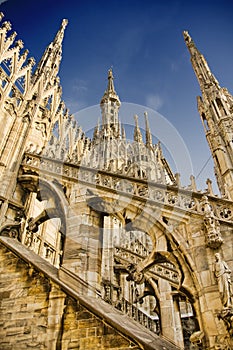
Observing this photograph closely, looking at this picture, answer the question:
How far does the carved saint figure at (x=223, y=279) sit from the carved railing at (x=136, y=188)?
1.21 meters

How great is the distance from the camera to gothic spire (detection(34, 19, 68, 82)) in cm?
1496

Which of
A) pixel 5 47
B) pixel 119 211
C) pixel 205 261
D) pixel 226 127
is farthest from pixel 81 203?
pixel 5 47

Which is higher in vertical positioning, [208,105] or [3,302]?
[208,105]

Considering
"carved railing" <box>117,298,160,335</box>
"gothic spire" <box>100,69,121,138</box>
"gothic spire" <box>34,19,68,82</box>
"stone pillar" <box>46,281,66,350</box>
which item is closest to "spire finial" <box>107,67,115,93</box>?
"gothic spire" <box>100,69,121,138</box>

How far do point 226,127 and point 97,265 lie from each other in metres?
8.25

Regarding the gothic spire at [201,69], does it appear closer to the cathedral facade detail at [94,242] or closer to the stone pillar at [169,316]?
the cathedral facade detail at [94,242]

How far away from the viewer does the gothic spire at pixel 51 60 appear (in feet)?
49.1

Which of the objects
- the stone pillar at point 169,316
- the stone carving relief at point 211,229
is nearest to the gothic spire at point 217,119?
the stone carving relief at point 211,229

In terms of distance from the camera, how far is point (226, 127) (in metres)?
11.9

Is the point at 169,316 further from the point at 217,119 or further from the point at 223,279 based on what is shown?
the point at 217,119

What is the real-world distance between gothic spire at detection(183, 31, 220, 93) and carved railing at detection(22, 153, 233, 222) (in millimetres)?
9144

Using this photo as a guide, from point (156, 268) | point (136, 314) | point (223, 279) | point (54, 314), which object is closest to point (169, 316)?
point (156, 268)

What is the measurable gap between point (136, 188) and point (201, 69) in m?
11.8

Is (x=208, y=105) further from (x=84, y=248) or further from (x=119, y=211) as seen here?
(x=84, y=248)
